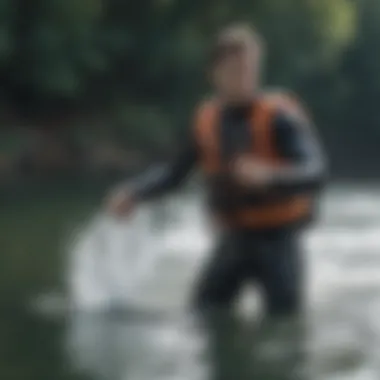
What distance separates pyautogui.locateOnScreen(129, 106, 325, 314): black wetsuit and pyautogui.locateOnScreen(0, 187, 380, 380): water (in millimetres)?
117

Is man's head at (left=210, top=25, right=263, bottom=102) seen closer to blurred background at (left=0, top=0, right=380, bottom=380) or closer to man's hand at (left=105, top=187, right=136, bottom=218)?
man's hand at (left=105, top=187, right=136, bottom=218)

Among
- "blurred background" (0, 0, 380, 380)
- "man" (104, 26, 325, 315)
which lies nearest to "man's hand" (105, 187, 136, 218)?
"man" (104, 26, 325, 315)

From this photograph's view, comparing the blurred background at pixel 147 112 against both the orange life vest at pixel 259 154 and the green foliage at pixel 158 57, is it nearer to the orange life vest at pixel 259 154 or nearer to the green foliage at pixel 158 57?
the green foliage at pixel 158 57

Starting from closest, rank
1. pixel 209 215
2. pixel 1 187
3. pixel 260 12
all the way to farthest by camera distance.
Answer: pixel 209 215 < pixel 1 187 < pixel 260 12

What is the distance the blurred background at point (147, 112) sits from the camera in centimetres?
456

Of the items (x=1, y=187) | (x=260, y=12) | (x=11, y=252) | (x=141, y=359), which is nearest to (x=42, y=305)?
(x=141, y=359)

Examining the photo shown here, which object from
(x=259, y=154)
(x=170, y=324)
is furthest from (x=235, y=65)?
(x=170, y=324)

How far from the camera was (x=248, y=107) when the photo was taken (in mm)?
3102

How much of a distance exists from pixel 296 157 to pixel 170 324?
541mm

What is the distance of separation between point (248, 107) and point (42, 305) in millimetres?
821

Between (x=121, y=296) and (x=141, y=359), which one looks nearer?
(x=141, y=359)

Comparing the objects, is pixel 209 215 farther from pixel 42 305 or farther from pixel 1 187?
pixel 1 187

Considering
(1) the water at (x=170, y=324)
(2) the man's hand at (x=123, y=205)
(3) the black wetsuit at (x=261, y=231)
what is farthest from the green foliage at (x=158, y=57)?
(2) the man's hand at (x=123, y=205)

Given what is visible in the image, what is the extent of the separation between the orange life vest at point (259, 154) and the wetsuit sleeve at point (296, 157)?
0.02 metres
